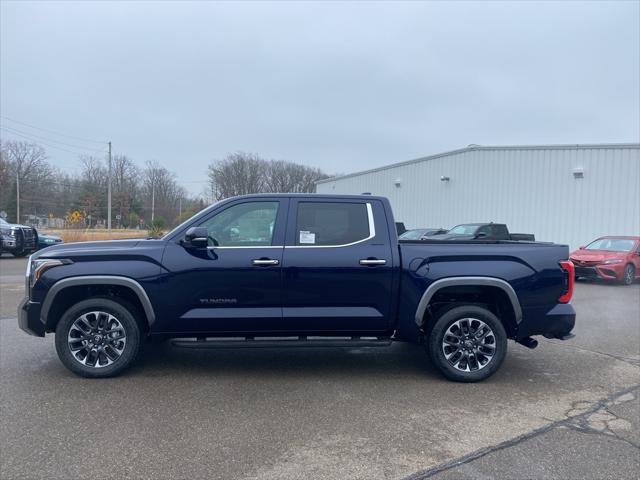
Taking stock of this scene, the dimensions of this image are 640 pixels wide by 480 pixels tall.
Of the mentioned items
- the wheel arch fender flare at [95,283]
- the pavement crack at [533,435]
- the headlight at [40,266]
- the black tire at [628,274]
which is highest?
the headlight at [40,266]

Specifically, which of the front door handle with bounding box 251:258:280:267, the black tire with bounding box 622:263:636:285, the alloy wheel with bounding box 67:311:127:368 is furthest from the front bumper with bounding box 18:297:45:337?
the black tire with bounding box 622:263:636:285

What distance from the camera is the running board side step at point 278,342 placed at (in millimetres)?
5098

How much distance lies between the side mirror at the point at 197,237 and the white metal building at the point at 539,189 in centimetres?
1938

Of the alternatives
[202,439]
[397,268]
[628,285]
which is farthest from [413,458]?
[628,285]

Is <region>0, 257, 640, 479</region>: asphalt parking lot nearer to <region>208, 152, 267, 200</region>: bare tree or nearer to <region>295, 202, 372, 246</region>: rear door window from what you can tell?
<region>295, 202, 372, 246</region>: rear door window

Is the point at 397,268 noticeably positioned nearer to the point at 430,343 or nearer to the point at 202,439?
the point at 430,343

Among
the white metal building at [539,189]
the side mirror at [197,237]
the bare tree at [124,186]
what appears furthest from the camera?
the bare tree at [124,186]

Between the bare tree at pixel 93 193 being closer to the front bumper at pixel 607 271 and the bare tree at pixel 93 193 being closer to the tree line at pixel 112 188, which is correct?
the tree line at pixel 112 188

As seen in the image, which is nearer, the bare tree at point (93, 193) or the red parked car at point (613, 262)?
the red parked car at point (613, 262)

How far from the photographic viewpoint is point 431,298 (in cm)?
532

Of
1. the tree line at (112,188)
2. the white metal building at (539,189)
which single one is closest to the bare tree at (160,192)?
the tree line at (112,188)

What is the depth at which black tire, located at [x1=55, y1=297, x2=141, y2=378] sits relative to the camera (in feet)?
16.5

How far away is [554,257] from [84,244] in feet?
16.1

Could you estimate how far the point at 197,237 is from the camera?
4941 mm
